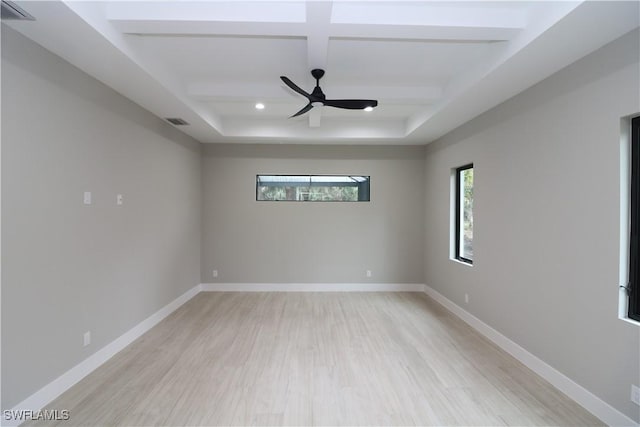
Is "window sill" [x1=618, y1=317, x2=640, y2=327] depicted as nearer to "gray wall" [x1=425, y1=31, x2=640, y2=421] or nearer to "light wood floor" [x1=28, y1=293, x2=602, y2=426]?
"gray wall" [x1=425, y1=31, x2=640, y2=421]

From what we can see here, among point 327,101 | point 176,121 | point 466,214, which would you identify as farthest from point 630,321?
point 176,121

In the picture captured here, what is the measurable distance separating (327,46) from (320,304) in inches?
141

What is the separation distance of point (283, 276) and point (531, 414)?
4044 mm

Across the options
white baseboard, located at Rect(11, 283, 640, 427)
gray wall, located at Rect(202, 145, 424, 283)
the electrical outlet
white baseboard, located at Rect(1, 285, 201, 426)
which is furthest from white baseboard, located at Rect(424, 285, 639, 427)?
white baseboard, located at Rect(1, 285, 201, 426)

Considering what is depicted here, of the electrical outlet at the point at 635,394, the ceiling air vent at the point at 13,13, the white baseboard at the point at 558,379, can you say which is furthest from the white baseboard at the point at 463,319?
the ceiling air vent at the point at 13,13

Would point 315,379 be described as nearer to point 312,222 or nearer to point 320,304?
point 320,304

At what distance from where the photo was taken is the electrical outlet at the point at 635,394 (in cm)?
192

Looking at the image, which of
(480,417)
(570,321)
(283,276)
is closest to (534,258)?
(570,321)

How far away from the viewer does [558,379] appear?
2525 millimetres

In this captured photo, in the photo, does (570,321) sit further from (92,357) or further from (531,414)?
(92,357)

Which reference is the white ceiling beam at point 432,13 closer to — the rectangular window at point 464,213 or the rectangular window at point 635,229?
the rectangular window at point 635,229

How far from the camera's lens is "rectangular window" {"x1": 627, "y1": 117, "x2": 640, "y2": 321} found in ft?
6.69

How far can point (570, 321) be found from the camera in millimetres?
2455

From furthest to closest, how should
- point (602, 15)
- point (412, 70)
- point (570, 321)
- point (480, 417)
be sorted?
point (412, 70), point (570, 321), point (480, 417), point (602, 15)
